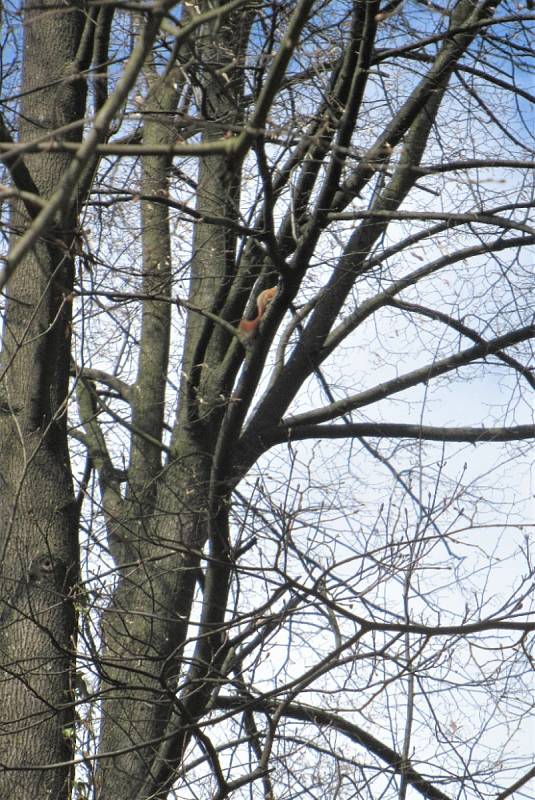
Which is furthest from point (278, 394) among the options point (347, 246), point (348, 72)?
point (348, 72)

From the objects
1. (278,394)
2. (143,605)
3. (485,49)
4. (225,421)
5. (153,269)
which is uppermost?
(485,49)

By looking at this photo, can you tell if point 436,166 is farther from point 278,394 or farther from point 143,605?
point 143,605

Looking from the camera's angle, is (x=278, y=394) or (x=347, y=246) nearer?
A: (x=347, y=246)

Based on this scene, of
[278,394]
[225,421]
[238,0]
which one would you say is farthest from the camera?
[278,394]

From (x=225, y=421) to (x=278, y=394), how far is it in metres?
0.86

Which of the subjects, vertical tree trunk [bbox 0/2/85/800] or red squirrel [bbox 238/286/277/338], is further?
red squirrel [bbox 238/286/277/338]

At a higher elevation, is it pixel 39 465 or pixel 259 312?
pixel 259 312

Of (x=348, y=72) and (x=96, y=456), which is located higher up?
(x=348, y=72)

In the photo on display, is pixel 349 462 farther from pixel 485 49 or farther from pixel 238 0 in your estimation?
pixel 238 0

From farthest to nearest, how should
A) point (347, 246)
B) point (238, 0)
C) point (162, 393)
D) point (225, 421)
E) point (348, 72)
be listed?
point (162, 393) → point (347, 246) → point (225, 421) → point (348, 72) → point (238, 0)

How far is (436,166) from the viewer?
467 cm

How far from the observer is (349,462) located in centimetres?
518

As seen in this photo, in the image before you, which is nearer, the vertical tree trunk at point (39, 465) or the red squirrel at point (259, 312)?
the vertical tree trunk at point (39, 465)

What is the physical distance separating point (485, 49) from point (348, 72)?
44.3 inches
